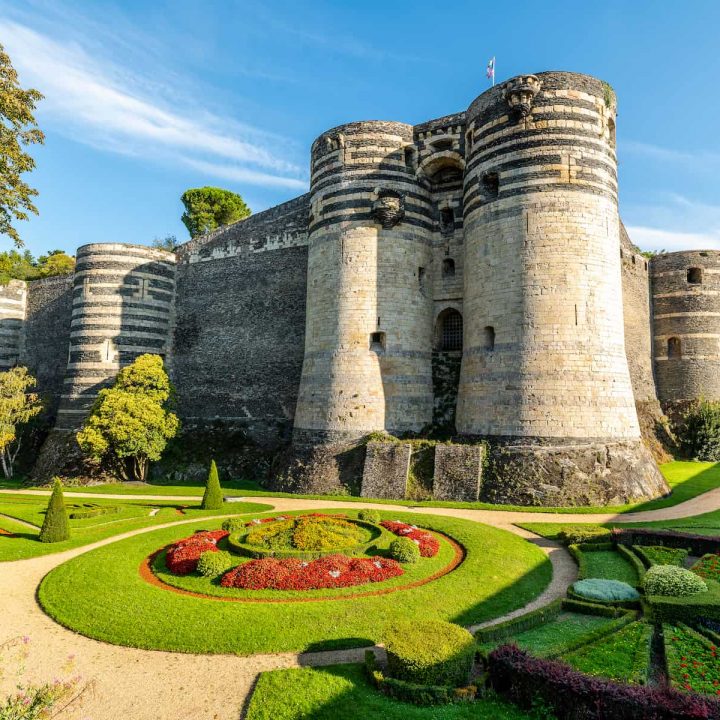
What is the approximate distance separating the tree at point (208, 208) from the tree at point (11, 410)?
73.9ft

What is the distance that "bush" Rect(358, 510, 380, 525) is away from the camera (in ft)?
56.0

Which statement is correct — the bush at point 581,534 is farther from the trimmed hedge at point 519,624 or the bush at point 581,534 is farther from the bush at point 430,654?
the bush at point 430,654

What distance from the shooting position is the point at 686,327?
33594 mm

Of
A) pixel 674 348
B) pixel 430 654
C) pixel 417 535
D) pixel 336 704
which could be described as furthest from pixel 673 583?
pixel 674 348

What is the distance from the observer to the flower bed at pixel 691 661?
24.0 ft

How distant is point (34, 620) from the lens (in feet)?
34.6

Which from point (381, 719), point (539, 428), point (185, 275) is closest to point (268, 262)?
point (185, 275)

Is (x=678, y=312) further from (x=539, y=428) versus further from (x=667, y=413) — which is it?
(x=539, y=428)

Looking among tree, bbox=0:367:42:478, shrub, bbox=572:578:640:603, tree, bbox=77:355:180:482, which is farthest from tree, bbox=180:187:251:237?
shrub, bbox=572:578:640:603

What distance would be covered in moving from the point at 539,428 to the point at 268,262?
774 inches

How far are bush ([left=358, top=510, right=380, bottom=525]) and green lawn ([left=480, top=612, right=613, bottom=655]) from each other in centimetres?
733

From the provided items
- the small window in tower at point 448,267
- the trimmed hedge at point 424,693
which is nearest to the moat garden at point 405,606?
the trimmed hedge at point 424,693

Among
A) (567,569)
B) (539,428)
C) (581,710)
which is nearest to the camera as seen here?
(581,710)

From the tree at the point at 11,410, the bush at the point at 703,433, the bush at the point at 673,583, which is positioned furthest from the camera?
the tree at the point at 11,410
